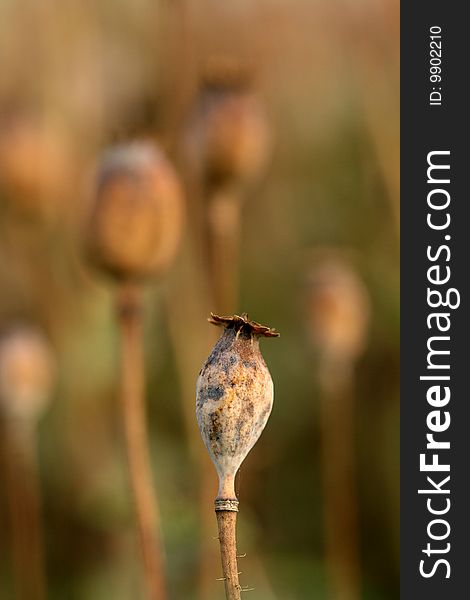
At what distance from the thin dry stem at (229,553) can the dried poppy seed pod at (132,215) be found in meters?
0.58

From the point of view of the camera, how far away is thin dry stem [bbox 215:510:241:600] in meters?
0.43

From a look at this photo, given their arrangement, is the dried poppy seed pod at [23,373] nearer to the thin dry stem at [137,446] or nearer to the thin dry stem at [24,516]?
the thin dry stem at [24,516]

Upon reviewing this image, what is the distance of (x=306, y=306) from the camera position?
161 centimetres

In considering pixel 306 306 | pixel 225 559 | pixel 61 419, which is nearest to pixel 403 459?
pixel 306 306

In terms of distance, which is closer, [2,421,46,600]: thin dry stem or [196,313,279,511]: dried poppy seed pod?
[196,313,279,511]: dried poppy seed pod

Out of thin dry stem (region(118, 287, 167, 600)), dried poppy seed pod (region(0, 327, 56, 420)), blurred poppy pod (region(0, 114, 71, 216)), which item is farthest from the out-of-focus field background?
thin dry stem (region(118, 287, 167, 600))

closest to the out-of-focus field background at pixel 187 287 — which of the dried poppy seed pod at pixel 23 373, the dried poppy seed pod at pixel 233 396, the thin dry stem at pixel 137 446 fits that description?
the dried poppy seed pod at pixel 23 373

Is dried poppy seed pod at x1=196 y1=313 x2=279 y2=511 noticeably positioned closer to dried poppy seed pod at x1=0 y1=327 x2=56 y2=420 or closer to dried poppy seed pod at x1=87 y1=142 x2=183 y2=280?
dried poppy seed pod at x1=87 y1=142 x2=183 y2=280

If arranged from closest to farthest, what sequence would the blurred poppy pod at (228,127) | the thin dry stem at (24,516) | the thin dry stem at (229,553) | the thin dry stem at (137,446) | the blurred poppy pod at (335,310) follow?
the thin dry stem at (229,553)
the thin dry stem at (137,446)
the blurred poppy pod at (228,127)
the thin dry stem at (24,516)
the blurred poppy pod at (335,310)

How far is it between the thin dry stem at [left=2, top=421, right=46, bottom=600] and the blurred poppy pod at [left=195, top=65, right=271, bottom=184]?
0.50m

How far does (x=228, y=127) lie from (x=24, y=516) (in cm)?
64

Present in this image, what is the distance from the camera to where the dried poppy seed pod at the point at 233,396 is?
1.62 feet

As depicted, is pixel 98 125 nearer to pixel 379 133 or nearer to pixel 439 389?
pixel 379 133

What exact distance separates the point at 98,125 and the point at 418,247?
62cm
